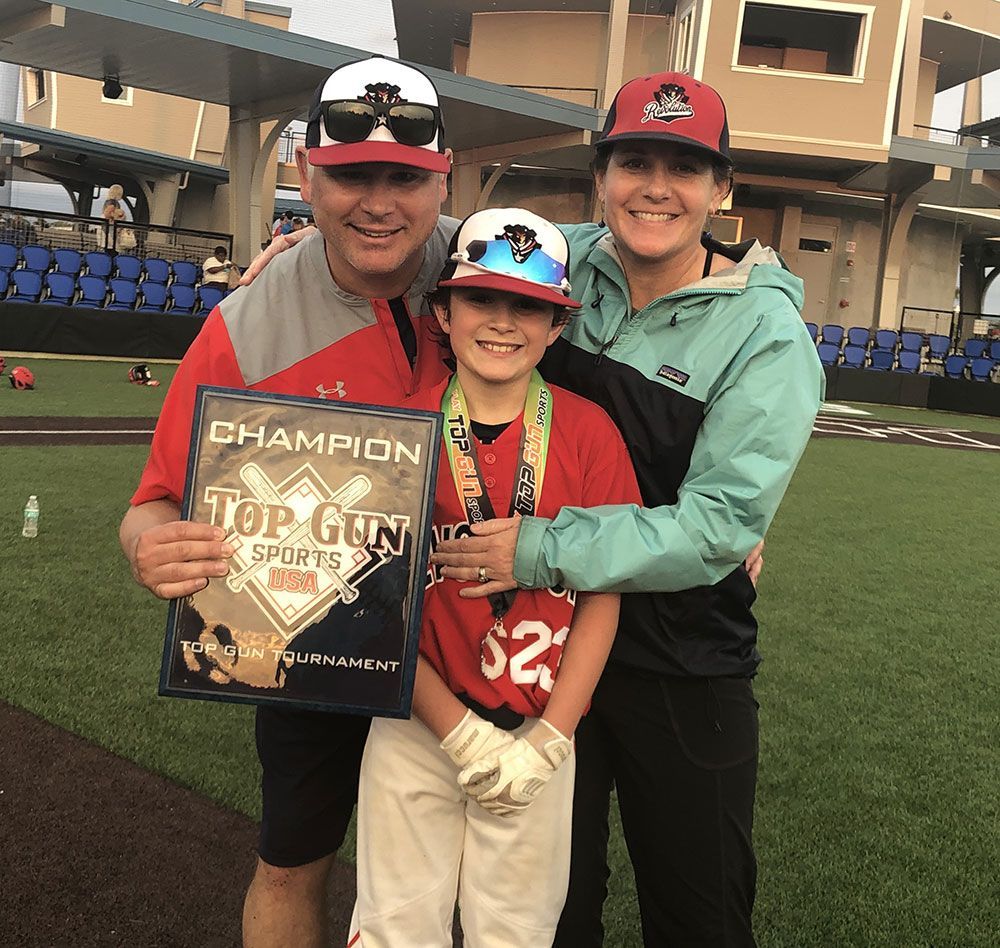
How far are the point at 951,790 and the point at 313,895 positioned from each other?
108 inches

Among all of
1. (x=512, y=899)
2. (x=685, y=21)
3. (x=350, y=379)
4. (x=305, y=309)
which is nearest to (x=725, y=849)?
(x=512, y=899)

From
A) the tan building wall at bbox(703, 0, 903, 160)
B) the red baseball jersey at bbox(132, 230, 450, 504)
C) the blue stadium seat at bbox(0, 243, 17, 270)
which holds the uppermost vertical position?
the tan building wall at bbox(703, 0, 903, 160)

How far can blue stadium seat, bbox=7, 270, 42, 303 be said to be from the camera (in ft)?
61.6

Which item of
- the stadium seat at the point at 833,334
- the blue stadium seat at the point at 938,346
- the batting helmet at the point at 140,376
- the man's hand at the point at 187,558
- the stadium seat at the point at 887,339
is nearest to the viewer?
the man's hand at the point at 187,558

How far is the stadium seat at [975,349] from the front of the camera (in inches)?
1029

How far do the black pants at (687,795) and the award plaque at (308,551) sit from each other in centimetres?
62

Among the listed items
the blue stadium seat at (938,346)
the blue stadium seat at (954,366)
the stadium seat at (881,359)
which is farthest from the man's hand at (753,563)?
the blue stadium seat at (938,346)

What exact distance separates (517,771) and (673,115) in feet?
4.67

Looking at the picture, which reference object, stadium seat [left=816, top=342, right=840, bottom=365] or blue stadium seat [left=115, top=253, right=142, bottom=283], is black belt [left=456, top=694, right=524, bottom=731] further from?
stadium seat [left=816, top=342, right=840, bottom=365]

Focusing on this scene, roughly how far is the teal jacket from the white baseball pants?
39cm

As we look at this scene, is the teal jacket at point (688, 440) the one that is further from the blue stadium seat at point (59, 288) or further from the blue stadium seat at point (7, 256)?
the blue stadium seat at point (7, 256)

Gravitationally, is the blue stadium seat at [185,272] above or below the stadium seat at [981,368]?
above

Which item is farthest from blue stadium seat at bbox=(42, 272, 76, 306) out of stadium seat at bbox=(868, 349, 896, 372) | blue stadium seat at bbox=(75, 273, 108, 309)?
stadium seat at bbox=(868, 349, 896, 372)

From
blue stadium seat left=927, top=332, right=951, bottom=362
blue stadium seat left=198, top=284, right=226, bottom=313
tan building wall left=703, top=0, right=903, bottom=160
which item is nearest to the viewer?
blue stadium seat left=198, top=284, right=226, bottom=313
